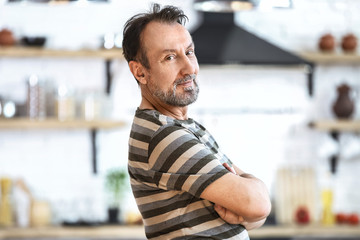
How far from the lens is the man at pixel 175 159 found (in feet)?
Answer: 4.76

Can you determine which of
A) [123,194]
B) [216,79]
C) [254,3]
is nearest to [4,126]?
[123,194]

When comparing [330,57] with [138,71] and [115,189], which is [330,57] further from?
[138,71]

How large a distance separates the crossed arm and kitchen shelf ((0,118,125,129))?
2828 mm

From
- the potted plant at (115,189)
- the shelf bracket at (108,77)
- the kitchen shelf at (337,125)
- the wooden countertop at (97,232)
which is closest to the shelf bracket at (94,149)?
the potted plant at (115,189)

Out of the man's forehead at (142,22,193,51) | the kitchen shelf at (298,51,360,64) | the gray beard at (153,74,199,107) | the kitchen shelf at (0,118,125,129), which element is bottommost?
the kitchen shelf at (0,118,125,129)

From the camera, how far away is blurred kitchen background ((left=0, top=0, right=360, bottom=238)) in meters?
4.33

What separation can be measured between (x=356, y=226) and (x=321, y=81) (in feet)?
3.51

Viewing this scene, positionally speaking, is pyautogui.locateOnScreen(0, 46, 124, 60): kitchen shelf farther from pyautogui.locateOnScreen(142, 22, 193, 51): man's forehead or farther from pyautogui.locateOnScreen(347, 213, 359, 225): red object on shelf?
pyautogui.locateOnScreen(142, 22, 193, 51): man's forehead

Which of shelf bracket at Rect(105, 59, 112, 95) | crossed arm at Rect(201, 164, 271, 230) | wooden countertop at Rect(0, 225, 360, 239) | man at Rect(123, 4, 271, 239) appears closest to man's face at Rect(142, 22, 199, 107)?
man at Rect(123, 4, 271, 239)

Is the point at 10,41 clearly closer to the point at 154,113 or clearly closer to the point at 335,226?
the point at 335,226

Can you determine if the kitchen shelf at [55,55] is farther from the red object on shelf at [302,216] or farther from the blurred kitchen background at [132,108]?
the red object on shelf at [302,216]

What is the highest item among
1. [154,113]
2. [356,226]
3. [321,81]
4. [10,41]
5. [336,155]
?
[154,113]

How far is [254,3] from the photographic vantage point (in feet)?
10.1

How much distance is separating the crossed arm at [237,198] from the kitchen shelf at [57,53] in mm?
2929
